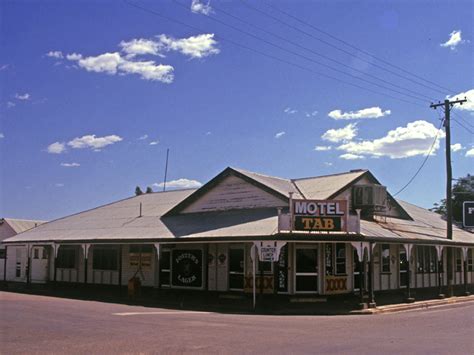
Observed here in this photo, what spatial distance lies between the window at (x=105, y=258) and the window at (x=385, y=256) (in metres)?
13.0

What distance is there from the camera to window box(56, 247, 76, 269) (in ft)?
106

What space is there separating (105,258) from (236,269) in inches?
350

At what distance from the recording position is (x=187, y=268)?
1037 inches

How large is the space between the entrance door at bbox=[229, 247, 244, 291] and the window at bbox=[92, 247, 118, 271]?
7.66 m

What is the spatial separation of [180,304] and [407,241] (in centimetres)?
973

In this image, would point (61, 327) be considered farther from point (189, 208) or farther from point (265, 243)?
point (189, 208)

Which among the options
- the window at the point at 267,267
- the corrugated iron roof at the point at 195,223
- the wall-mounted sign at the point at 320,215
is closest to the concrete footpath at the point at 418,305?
the corrugated iron roof at the point at 195,223

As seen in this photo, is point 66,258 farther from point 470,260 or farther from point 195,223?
point 470,260

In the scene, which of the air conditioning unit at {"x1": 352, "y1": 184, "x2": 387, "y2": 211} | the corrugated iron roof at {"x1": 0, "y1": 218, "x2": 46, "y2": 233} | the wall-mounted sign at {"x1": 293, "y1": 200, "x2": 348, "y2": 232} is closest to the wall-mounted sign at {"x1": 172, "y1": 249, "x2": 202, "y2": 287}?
the wall-mounted sign at {"x1": 293, "y1": 200, "x2": 348, "y2": 232}

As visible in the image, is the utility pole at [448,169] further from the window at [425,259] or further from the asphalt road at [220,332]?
the asphalt road at [220,332]

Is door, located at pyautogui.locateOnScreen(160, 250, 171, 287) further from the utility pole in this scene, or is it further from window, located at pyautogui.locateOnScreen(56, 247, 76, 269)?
the utility pole

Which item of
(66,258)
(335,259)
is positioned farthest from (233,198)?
(66,258)

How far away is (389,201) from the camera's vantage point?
30.7 m

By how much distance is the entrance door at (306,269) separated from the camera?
76.1ft
